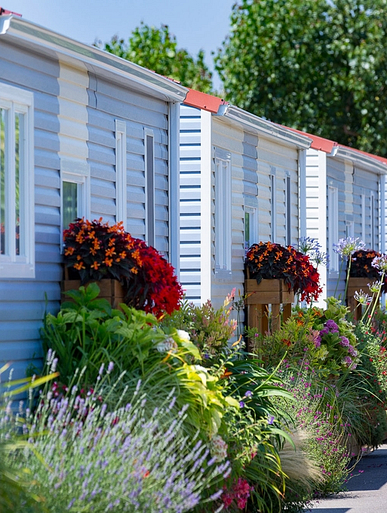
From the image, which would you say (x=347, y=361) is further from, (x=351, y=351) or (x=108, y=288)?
(x=108, y=288)

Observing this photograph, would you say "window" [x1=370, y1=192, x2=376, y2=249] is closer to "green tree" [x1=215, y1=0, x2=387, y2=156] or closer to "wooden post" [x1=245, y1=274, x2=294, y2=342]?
"wooden post" [x1=245, y1=274, x2=294, y2=342]

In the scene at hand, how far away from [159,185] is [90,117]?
1.56 m

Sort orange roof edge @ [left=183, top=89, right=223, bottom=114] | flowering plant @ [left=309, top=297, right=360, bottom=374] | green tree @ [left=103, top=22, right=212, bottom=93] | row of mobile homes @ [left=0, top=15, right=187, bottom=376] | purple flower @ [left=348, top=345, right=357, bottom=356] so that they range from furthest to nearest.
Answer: green tree @ [left=103, top=22, right=212, bottom=93], purple flower @ [left=348, top=345, right=357, bottom=356], orange roof edge @ [left=183, top=89, right=223, bottom=114], flowering plant @ [left=309, top=297, right=360, bottom=374], row of mobile homes @ [left=0, top=15, right=187, bottom=376]

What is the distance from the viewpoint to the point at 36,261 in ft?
24.1

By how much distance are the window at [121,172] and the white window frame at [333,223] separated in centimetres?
736

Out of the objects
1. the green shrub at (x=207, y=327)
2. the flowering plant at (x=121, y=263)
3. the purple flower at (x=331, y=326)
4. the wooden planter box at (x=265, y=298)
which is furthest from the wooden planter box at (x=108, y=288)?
the purple flower at (x=331, y=326)

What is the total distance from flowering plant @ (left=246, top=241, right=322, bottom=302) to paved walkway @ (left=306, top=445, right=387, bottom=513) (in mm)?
2212

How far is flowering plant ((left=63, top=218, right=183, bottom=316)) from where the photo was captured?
7484mm

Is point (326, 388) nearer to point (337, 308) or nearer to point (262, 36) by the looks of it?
point (337, 308)

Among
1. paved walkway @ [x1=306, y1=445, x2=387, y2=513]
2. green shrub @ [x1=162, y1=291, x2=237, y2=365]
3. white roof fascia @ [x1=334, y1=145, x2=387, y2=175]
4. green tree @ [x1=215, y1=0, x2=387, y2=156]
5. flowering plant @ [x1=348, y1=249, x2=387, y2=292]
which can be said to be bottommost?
paved walkway @ [x1=306, y1=445, x2=387, y2=513]

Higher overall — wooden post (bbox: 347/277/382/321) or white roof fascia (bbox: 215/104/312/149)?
white roof fascia (bbox: 215/104/312/149)

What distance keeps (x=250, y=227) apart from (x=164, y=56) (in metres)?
27.7

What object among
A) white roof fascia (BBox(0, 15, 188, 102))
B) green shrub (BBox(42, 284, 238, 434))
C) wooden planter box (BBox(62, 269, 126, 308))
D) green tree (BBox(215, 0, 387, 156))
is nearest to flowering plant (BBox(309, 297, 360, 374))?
white roof fascia (BBox(0, 15, 188, 102))

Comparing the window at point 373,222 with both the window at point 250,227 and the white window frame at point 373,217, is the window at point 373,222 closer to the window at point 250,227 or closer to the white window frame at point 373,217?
the white window frame at point 373,217
